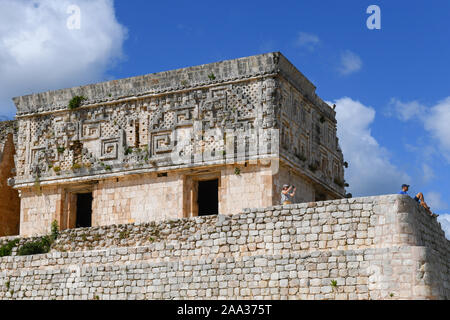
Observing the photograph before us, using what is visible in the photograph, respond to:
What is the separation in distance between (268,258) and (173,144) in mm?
5226

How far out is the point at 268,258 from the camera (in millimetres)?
13516

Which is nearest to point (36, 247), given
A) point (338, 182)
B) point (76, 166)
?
point (76, 166)

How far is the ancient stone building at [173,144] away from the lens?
→ 17000mm

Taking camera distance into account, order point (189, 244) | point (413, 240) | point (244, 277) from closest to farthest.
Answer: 1. point (413, 240)
2. point (244, 277)
3. point (189, 244)

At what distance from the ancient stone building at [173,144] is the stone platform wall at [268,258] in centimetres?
210

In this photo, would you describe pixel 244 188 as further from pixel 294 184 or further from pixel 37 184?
pixel 37 184

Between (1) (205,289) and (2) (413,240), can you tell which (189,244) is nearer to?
(1) (205,289)

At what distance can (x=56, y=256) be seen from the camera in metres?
16.0

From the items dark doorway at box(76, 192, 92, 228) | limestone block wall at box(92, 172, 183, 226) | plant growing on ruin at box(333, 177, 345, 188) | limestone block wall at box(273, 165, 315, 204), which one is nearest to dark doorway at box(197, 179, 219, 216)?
limestone block wall at box(92, 172, 183, 226)

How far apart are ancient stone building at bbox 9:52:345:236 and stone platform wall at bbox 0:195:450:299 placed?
6.88ft

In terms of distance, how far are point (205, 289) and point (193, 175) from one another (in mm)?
4305

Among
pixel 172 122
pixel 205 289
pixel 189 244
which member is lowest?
pixel 205 289

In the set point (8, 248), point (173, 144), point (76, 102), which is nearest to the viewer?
point (8, 248)

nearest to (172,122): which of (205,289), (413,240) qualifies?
(205,289)
